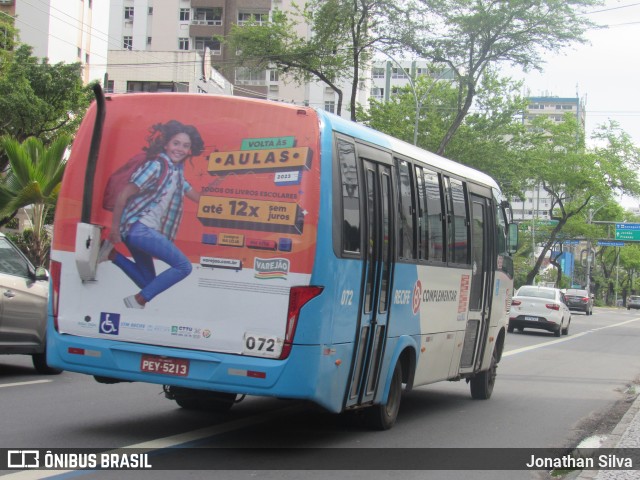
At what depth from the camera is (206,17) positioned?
7650 centimetres

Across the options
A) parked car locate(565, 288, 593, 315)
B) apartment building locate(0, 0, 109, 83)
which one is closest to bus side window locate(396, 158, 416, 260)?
apartment building locate(0, 0, 109, 83)

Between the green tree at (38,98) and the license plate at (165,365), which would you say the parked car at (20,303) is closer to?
the license plate at (165,365)

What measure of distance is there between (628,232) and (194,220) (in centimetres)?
7178

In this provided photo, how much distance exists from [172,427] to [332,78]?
25.1m

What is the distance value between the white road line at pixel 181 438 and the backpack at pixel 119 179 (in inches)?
78.5

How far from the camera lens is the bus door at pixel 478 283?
11.2 meters

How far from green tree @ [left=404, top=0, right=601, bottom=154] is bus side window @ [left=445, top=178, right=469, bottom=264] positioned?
1987cm

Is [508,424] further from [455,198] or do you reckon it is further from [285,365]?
[285,365]

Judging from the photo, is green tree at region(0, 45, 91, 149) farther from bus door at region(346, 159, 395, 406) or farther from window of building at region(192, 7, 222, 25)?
window of building at region(192, 7, 222, 25)

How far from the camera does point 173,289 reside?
23.3 feet

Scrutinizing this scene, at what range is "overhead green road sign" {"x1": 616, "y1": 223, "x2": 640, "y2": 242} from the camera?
7360cm

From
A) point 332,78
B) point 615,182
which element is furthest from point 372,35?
point 615,182

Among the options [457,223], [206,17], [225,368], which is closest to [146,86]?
[206,17]

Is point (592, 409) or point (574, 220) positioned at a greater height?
point (574, 220)
